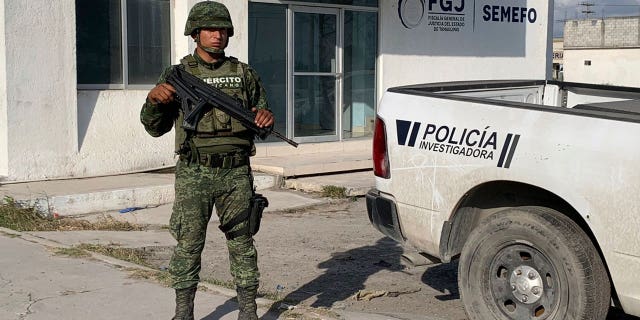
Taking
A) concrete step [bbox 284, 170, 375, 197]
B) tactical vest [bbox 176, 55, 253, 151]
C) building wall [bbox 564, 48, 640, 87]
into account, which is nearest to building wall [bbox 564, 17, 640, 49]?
building wall [bbox 564, 48, 640, 87]

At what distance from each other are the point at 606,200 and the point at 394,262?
10.7ft

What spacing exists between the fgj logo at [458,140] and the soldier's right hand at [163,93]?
4.97 ft

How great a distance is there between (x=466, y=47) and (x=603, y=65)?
60146mm

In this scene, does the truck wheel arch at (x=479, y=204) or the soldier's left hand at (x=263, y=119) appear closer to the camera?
the soldier's left hand at (x=263, y=119)

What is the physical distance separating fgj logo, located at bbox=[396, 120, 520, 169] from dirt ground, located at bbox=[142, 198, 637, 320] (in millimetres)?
1202

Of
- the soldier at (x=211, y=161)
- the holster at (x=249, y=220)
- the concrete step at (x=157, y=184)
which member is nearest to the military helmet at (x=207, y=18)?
the soldier at (x=211, y=161)

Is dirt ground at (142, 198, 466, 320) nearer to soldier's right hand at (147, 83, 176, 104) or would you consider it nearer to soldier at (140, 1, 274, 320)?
soldier at (140, 1, 274, 320)

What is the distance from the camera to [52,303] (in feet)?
18.6

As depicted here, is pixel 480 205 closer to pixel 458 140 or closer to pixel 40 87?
pixel 458 140

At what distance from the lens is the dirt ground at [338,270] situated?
617 centimetres

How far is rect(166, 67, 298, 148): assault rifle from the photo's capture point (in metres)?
4.71

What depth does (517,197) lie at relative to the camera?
5.26 meters

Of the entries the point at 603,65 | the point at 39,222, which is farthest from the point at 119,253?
the point at 603,65

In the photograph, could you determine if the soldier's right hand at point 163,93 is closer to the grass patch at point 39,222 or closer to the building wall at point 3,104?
the grass patch at point 39,222
